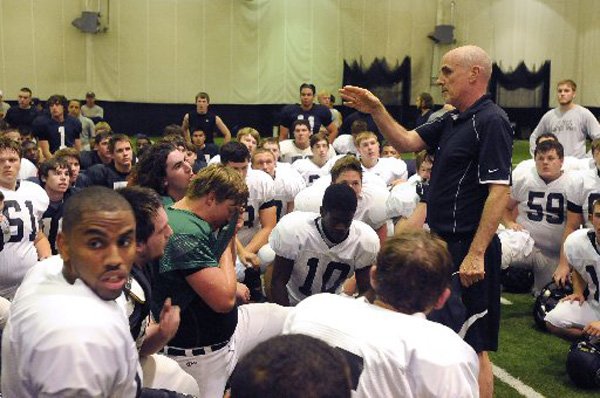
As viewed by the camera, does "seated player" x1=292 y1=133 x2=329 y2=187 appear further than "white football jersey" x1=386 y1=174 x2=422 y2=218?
Yes

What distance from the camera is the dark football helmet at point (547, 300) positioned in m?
5.69

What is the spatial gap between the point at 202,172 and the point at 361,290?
1527 millimetres

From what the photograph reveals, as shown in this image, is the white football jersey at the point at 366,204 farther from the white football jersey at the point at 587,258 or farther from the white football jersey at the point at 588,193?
the white football jersey at the point at 588,193

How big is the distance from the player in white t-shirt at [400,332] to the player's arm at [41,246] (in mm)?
3421

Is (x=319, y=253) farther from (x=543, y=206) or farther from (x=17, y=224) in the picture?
(x=543, y=206)

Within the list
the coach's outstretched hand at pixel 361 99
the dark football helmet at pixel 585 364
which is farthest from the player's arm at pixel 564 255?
the coach's outstretched hand at pixel 361 99

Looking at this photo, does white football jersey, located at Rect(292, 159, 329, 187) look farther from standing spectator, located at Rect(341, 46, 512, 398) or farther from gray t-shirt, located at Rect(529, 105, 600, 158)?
standing spectator, located at Rect(341, 46, 512, 398)

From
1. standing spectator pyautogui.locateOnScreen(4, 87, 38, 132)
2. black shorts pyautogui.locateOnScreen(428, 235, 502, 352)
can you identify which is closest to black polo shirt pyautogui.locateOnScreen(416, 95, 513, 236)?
black shorts pyautogui.locateOnScreen(428, 235, 502, 352)

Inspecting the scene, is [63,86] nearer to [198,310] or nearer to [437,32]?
[437,32]

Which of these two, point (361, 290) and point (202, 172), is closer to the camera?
point (202, 172)

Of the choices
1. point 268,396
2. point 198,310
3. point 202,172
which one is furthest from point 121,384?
point 202,172

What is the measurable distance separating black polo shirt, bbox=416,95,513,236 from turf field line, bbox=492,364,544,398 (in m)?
1.60

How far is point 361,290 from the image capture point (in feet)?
14.8

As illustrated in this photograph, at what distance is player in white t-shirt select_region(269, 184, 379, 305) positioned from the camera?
4582 millimetres
